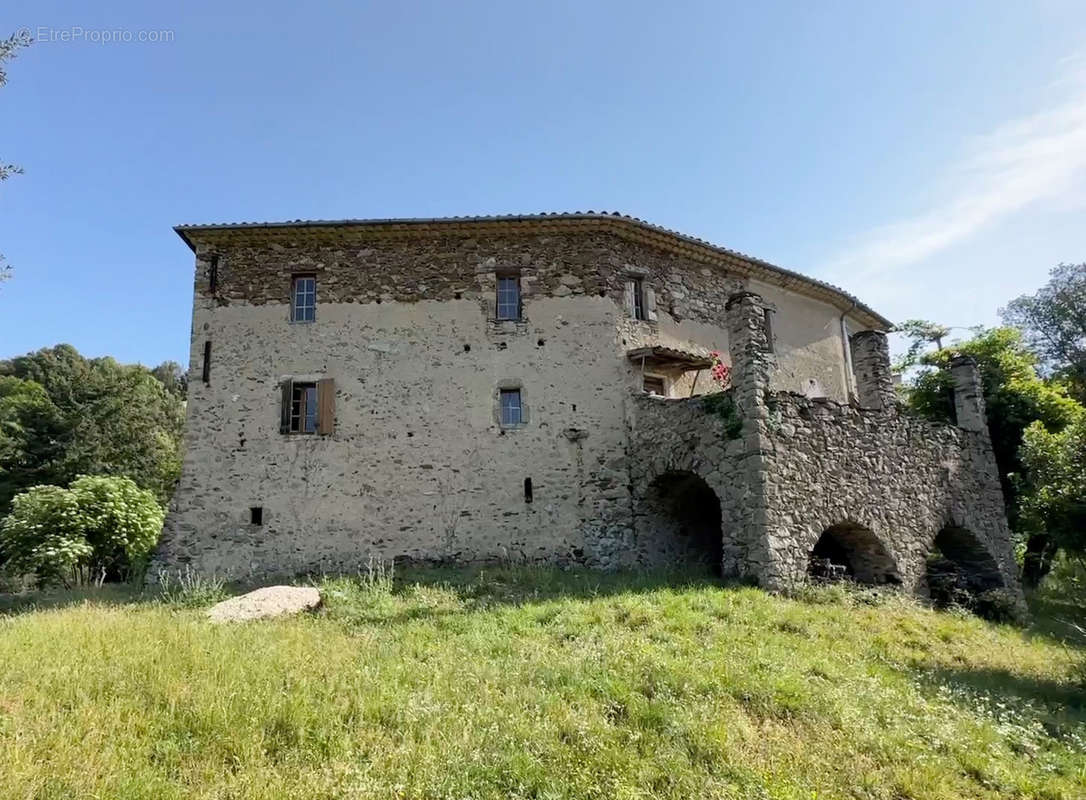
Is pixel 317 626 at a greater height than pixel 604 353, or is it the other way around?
pixel 604 353

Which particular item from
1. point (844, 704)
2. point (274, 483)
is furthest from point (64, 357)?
point (844, 704)

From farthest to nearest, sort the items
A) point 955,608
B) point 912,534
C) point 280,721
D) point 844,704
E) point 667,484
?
point 667,484 < point 912,534 < point 955,608 < point 844,704 < point 280,721

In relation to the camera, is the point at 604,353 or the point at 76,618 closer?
the point at 76,618

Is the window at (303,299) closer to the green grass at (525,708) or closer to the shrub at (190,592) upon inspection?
the shrub at (190,592)

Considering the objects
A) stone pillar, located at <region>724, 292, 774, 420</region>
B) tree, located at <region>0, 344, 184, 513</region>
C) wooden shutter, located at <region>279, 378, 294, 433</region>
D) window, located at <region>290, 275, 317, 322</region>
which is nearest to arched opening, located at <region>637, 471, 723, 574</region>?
stone pillar, located at <region>724, 292, 774, 420</region>

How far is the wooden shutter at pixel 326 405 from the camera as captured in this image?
1555 centimetres

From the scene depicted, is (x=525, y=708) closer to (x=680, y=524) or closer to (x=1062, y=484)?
(x=680, y=524)

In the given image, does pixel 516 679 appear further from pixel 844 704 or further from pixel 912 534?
pixel 912 534

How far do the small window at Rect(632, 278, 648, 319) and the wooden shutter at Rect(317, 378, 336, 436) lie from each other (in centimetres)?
703

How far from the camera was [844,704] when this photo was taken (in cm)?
715

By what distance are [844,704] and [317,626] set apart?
637 cm

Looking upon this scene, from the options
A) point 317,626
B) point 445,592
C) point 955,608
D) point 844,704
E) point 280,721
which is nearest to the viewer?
point 280,721

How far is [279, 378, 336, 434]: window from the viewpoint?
51.1 feet

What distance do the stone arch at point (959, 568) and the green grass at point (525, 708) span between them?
3.96 metres
